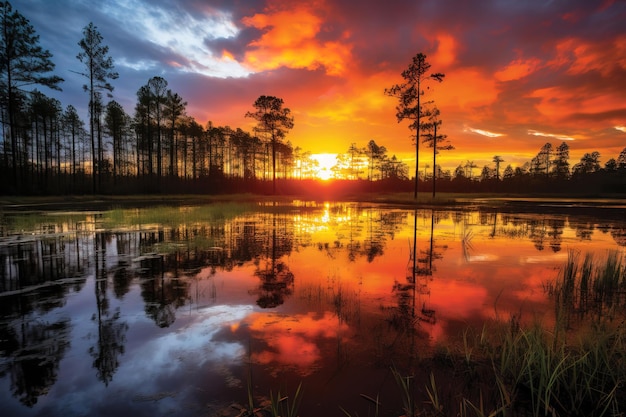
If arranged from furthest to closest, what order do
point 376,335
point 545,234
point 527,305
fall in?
1. point 545,234
2. point 527,305
3. point 376,335

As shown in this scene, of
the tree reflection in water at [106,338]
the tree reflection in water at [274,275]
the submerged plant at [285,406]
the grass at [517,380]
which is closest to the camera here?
the submerged plant at [285,406]

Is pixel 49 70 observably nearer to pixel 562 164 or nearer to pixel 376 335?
pixel 376 335

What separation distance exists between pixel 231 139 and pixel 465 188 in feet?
223

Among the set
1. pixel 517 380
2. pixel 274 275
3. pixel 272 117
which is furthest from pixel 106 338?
pixel 272 117

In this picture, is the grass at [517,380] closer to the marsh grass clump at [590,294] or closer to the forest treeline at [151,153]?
the marsh grass clump at [590,294]

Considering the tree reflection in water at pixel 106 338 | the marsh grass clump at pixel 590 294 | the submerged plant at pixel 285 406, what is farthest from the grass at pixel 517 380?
the tree reflection in water at pixel 106 338

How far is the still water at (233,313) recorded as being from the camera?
368cm

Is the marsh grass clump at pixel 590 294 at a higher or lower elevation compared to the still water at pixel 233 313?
higher

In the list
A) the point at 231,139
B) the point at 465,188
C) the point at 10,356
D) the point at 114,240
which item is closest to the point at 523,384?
the point at 10,356

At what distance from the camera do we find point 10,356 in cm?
439

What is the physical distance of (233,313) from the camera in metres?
6.04

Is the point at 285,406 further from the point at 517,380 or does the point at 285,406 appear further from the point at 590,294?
the point at 590,294

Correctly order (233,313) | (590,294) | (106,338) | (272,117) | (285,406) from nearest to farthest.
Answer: (285,406) → (106,338) → (233,313) → (590,294) → (272,117)

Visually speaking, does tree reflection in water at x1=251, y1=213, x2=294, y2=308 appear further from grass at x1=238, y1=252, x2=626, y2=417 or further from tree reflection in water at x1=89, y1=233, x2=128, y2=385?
grass at x1=238, y1=252, x2=626, y2=417
